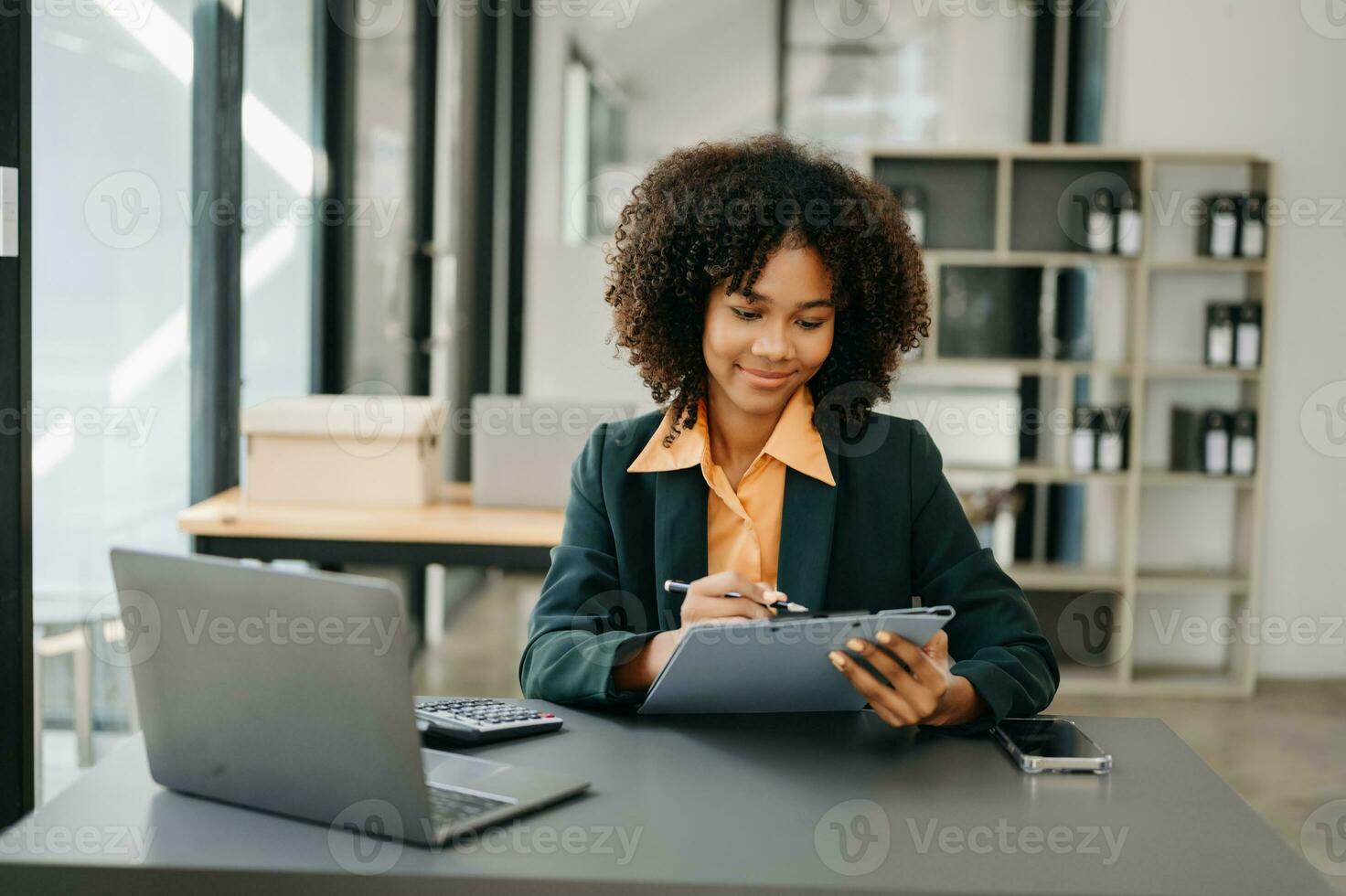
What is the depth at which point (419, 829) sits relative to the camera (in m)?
0.96

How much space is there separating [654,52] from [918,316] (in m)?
4.38

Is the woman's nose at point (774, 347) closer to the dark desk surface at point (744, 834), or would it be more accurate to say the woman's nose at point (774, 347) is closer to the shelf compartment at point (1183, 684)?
the dark desk surface at point (744, 834)

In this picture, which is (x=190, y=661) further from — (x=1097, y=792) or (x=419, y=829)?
(x=1097, y=792)

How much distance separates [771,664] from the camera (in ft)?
4.03

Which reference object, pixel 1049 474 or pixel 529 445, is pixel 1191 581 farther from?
pixel 529 445

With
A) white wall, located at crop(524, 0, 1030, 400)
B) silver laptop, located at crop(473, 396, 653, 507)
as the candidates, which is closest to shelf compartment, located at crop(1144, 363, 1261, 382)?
white wall, located at crop(524, 0, 1030, 400)

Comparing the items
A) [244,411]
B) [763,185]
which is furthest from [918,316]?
[244,411]

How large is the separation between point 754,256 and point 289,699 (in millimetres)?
766

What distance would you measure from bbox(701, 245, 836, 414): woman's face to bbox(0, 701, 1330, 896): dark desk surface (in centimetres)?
45

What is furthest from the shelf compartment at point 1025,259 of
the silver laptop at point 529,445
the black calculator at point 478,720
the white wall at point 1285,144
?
the black calculator at point 478,720

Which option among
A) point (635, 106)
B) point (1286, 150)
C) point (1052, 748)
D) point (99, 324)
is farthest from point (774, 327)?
point (635, 106)

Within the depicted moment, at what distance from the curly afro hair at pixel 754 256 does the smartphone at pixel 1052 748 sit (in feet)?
1.54

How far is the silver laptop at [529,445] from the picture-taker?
2.97 metres

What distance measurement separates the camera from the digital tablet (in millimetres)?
1156
